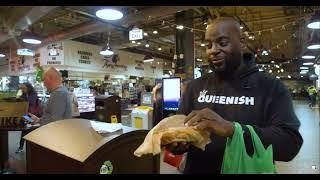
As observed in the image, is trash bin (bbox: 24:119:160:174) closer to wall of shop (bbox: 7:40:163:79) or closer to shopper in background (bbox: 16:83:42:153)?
shopper in background (bbox: 16:83:42:153)

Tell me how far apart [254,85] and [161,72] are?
23.4 meters

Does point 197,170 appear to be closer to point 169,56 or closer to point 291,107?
point 291,107

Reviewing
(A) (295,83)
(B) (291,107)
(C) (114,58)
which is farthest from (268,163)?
(A) (295,83)

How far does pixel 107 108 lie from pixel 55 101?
3.27 m

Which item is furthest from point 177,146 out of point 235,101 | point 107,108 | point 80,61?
point 80,61

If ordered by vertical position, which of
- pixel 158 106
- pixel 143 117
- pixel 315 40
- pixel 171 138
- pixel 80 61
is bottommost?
pixel 143 117

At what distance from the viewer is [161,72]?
2492cm

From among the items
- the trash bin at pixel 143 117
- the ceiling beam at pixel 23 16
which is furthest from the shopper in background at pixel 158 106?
the ceiling beam at pixel 23 16

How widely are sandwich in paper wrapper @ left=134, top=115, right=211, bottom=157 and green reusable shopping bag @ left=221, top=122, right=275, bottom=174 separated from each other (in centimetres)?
11

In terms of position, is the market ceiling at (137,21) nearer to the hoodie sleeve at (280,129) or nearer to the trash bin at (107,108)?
the trash bin at (107,108)

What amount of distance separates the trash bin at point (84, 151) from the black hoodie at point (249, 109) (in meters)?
0.34

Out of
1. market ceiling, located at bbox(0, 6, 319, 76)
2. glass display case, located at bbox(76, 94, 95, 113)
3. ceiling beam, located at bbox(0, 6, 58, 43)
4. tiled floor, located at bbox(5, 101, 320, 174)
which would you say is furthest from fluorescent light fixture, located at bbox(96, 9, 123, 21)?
glass display case, located at bbox(76, 94, 95, 113)

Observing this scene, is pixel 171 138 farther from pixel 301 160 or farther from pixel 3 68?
pixel 3 68

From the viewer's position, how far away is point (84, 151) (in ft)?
5.12
